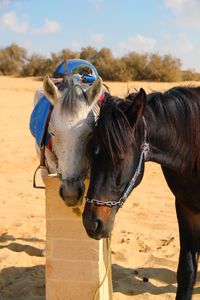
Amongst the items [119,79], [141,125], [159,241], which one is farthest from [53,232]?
[119,79]

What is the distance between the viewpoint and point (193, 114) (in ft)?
9.26

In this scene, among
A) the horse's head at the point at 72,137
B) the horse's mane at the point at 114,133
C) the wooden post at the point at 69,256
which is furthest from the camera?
the wooden post at the point at 69,256

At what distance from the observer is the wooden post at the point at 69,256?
11.1ft

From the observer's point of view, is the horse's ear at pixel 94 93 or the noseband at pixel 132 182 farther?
the horse's ear at pixel 94 93

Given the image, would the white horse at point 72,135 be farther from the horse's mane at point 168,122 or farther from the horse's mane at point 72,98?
the horse's mane at point 168,122

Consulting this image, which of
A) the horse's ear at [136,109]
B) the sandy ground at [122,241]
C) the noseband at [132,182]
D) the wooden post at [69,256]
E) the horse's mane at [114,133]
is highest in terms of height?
the horse's ear at [136,109]

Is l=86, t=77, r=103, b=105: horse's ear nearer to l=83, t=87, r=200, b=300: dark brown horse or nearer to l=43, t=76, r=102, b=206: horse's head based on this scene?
l=43, t=76, r=102, b=206: horse's head

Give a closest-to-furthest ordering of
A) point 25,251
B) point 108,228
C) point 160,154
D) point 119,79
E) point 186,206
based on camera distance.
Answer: point 108,228 < point 160,154 < point 186,206 < point 25,251 < point 119,79

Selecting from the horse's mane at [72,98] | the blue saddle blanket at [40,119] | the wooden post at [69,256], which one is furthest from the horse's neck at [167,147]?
the blue saddle blanket at [40,119]

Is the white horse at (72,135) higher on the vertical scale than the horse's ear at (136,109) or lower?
lower

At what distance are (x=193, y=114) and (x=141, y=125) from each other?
406mm

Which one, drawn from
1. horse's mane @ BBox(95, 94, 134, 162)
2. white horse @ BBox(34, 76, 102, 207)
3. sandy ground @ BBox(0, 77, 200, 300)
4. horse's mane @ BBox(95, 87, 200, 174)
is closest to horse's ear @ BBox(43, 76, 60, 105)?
white horse @ BBox(34, 76, 102, 207)

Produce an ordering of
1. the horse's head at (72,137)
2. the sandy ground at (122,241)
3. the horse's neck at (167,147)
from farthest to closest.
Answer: the sandy ground at (122,241)
the horse's head at (72,137)
the horse's neck at (167,147)

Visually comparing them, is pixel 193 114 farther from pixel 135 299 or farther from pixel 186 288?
pixel 135 299
